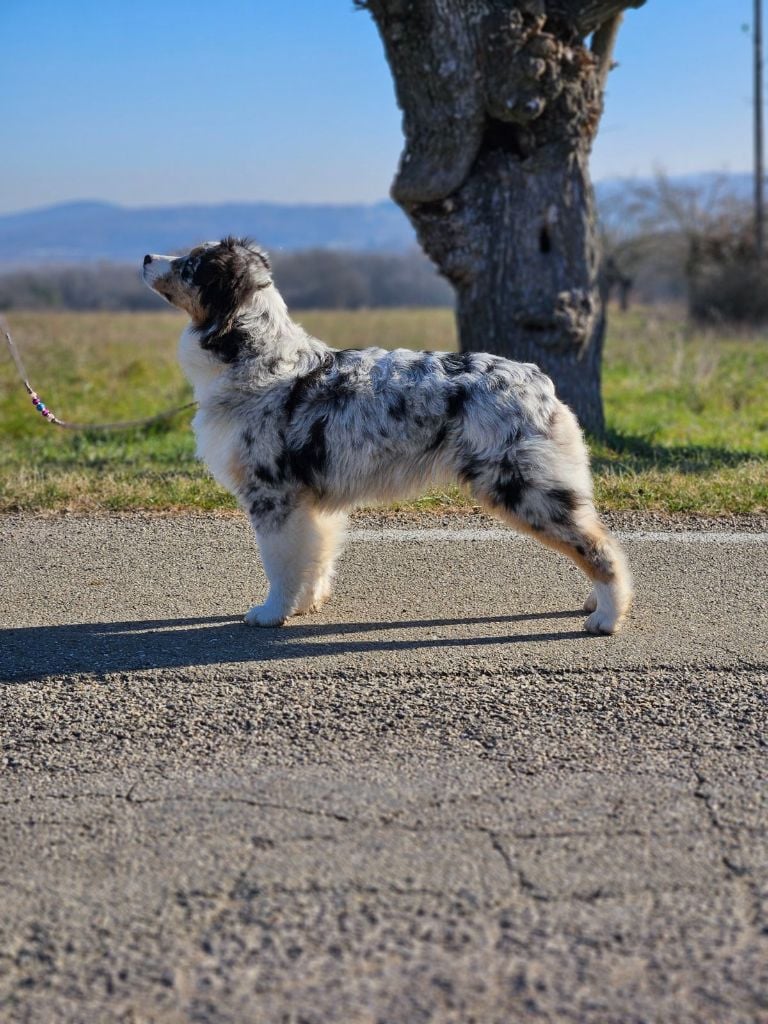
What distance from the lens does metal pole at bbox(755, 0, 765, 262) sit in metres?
28.7

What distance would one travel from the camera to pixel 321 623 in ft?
17.2

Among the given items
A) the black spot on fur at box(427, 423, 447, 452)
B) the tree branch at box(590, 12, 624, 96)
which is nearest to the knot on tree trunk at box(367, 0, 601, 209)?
the tree branch at box(590, 12, 624, 96)

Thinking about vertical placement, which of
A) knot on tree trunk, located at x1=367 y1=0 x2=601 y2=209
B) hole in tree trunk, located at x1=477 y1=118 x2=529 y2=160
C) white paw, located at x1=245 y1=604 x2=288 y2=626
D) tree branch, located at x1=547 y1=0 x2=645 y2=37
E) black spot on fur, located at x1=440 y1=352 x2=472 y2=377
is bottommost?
white paw, located at x1=245 y1=604 x2=288 y2=626

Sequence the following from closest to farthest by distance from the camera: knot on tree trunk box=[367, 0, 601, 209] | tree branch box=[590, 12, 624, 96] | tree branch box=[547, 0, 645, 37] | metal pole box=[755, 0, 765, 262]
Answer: knot on tree trunk box=[367, 0, 601, 209] < tree branch box=[547, 0, 645, 37] < tree branch box=[590, 12, 624, 96] < metal pole box=[755, 0, 765, 262]

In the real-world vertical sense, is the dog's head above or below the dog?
above

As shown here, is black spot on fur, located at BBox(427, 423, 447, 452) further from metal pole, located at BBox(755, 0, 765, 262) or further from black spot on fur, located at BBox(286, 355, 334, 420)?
metal pole, located at BBox(755, 0, 765, 262)

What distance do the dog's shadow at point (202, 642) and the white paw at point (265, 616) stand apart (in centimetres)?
4

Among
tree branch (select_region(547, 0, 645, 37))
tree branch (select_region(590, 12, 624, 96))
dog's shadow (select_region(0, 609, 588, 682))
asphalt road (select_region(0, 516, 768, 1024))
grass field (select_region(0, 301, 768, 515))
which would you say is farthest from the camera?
tree branch (select_region(590, 12, 624, 96))

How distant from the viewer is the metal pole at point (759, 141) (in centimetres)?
2870

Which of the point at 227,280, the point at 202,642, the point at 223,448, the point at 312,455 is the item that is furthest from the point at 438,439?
the point at 202,642

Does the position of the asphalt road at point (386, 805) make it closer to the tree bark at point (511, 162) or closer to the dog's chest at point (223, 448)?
the dog's chest at point (223, 448)

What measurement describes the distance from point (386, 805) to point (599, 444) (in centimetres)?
631

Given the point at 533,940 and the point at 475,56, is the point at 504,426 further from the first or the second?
the point at 475,56

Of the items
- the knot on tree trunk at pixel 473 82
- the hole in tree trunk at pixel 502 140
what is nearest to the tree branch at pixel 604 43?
the knot on tree trunk at pixel 473 82
